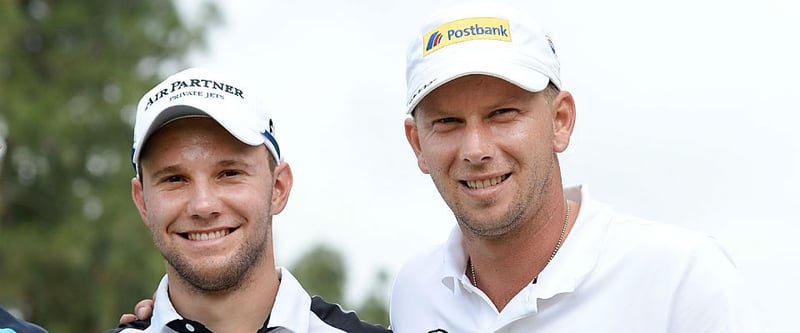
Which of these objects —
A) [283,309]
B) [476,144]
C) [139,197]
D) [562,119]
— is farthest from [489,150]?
[139,197]

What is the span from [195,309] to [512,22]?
1.51 meters

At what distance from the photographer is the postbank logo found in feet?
13.5

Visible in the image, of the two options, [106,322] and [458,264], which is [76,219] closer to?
[106,322]

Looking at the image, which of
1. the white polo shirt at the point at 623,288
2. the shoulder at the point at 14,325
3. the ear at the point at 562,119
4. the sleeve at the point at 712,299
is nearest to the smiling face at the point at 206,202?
the shoulder at the point at 14,325

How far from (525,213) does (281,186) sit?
938mm

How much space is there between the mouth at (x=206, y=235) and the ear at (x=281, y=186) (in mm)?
269

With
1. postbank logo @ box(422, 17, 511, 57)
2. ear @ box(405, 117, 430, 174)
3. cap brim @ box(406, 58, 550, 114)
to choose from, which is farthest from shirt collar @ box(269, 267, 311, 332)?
postbank logo @ box(422, 17, 511, 57)

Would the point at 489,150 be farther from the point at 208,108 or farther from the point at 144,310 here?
the point at 144,310

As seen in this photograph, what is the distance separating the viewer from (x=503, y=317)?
13.3 ft

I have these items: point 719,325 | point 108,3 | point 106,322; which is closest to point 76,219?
point 106,322

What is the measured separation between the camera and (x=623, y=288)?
3.91m

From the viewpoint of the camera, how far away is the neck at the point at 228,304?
4.21 metres

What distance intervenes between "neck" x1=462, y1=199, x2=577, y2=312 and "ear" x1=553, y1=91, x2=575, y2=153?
207mm

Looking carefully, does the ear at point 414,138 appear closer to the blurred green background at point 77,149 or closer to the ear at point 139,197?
the ear at point 139,197
